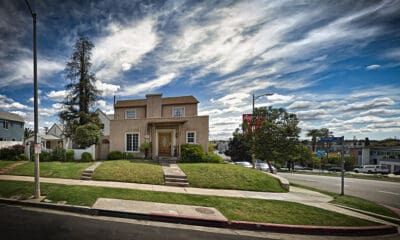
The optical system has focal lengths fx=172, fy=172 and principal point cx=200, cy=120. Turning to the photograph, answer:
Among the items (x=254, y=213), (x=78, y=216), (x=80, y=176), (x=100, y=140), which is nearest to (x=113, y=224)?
(x=78, y=216)

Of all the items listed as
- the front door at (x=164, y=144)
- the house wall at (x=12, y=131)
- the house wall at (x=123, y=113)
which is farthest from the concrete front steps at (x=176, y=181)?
the house wall at (x=12, y=131)

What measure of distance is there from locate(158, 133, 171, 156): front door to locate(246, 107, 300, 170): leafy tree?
860cm

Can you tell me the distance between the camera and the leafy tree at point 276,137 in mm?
15008

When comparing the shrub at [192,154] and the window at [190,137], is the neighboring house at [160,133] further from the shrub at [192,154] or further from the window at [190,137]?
the shrub at [192,154]

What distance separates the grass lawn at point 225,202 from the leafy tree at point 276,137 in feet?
24.6

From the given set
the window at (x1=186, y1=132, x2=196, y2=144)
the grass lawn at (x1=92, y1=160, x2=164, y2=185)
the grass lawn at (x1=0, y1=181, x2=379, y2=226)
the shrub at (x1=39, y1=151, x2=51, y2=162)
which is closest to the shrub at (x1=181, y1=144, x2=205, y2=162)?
the window at (x1=186, y1=132, x2=196, y2=144)

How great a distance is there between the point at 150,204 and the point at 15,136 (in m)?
42.9

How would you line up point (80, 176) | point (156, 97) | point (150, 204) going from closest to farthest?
point (150, 204), point (80, 176), point (156, 97)

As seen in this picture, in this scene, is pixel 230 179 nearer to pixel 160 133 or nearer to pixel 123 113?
pixel 160 133

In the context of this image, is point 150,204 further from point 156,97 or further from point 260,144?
point 156,97

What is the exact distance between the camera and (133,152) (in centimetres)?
1861

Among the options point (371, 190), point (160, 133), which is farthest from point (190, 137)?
point (371, 190)

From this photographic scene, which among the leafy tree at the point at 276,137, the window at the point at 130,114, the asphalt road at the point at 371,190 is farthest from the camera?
the window at the point at 130,114

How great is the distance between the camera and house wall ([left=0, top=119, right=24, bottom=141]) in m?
30.6
